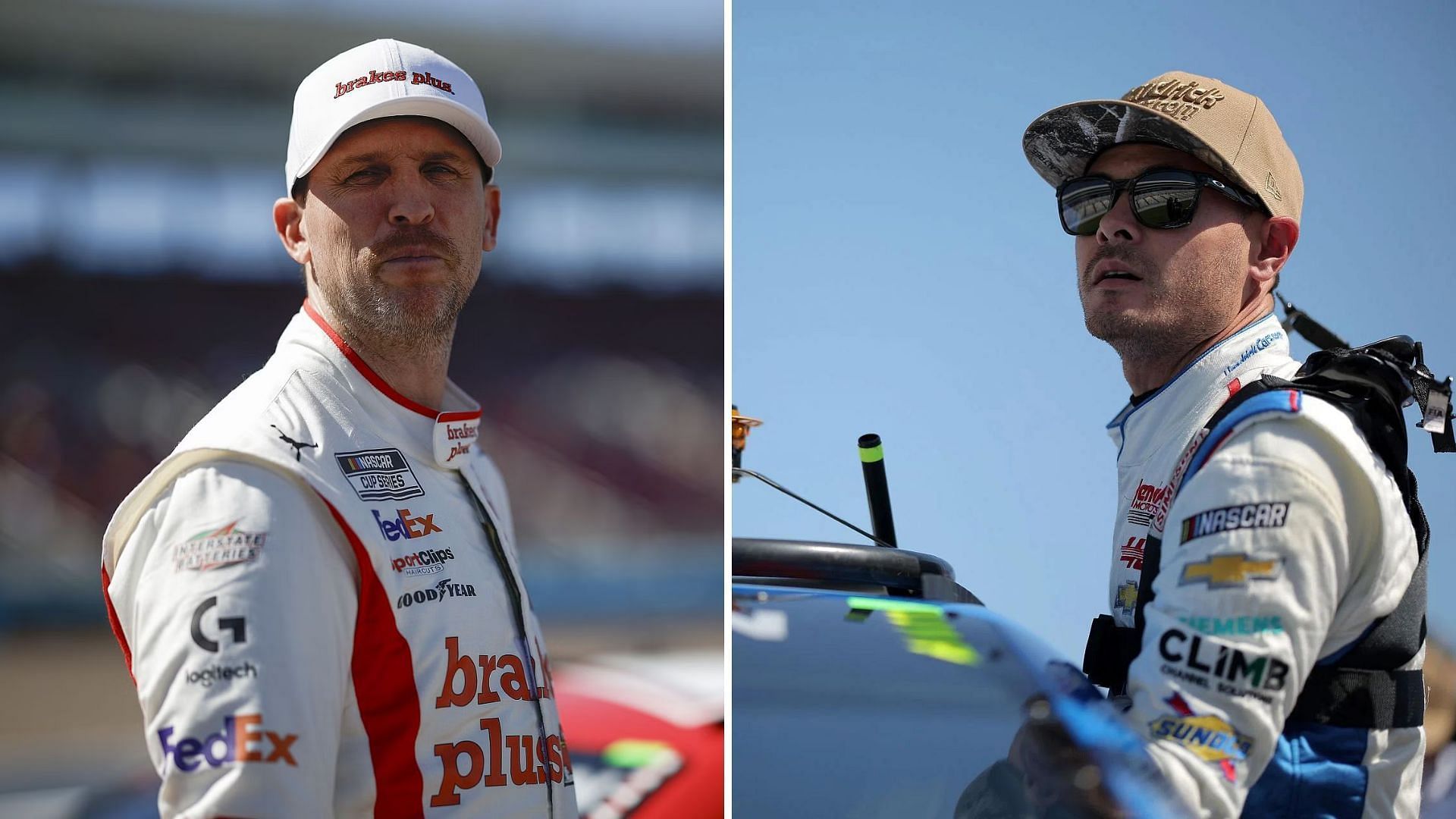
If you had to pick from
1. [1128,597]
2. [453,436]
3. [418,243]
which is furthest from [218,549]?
[1128,597]

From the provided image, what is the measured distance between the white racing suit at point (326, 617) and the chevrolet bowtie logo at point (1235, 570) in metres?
0.80

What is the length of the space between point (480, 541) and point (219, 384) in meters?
5.70

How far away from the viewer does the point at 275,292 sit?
22.9ft

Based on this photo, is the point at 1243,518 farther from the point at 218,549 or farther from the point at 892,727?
the point at 218,549

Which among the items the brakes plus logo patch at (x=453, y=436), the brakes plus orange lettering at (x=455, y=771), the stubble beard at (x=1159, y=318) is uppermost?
the stubble beard at (x=1159, y=318)

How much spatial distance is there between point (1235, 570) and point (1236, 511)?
0.06m

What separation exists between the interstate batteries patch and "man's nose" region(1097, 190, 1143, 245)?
101cm

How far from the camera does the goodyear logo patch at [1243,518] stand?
1.25 metres

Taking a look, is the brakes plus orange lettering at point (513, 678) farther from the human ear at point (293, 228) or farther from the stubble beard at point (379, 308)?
the human ear at point (293, 228)

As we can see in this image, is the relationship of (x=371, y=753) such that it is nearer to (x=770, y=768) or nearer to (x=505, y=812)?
(x=505, y=812)

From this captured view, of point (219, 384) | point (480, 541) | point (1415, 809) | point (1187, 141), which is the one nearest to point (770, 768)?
point (480, 541)

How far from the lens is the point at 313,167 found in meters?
1.74

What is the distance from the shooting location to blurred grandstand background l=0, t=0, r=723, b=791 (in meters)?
6.30

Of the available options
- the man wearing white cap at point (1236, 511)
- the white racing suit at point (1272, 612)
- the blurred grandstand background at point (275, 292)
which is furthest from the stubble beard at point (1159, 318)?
the blurred grandstand background at point (275, 292)
